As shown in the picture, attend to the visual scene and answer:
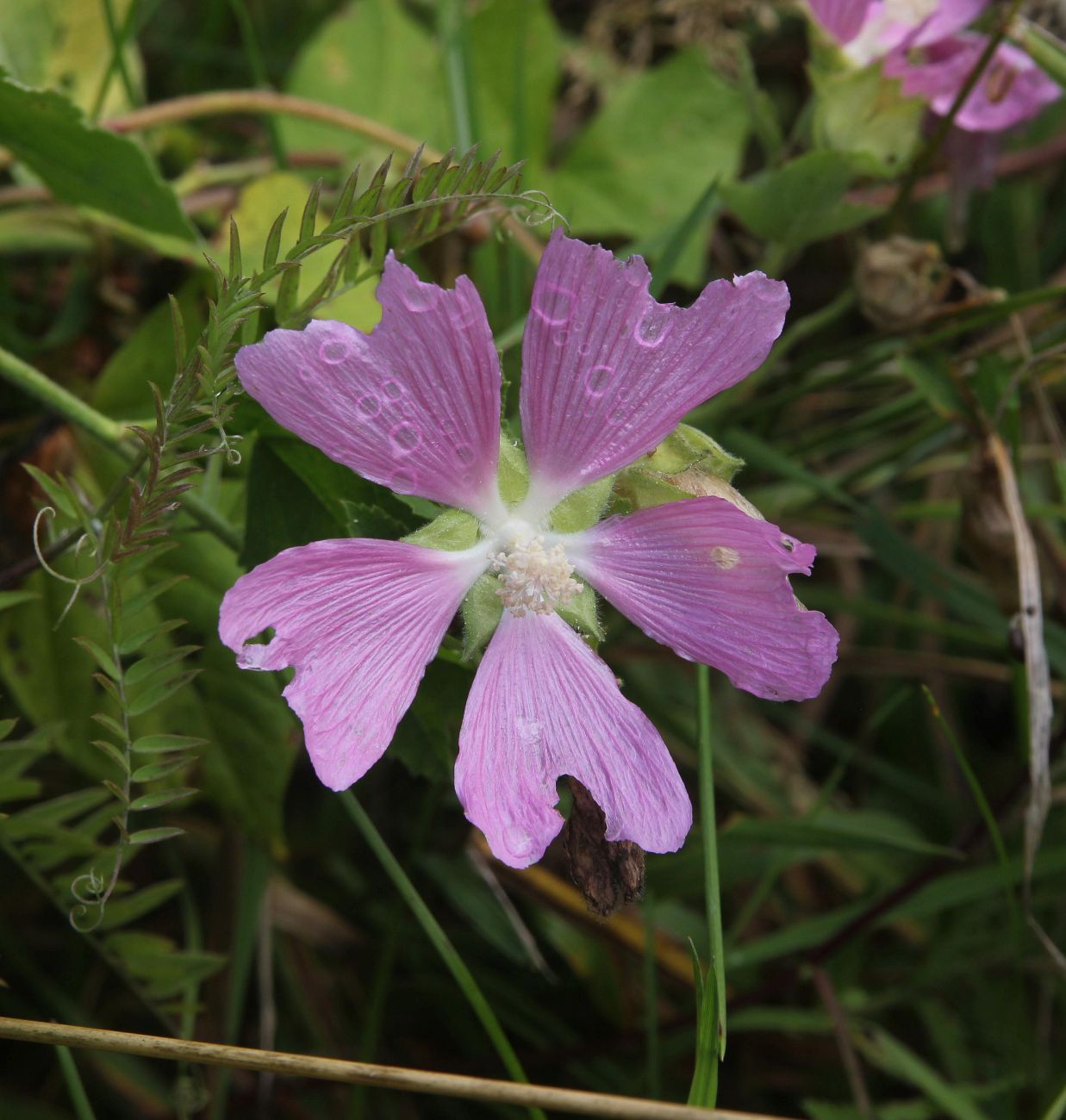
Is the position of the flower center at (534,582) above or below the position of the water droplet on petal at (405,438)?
below

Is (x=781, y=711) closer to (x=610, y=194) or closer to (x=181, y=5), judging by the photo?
(x=610, y=194)

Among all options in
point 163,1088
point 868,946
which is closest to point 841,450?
point 868,946

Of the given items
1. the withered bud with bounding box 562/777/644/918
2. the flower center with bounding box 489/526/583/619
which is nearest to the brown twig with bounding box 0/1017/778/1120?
the withered bud with bounding box 562/777/644/918

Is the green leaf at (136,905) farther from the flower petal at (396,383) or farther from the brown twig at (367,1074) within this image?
the flower petal at (396,383)

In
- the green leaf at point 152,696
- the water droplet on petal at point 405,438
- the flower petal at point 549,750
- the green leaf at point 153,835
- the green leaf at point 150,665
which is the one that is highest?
the water droplet on petal at point 405,438

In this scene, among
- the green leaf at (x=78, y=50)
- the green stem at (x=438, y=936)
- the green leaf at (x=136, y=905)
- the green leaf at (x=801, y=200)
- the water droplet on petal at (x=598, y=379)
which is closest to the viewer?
the water droplet on petal at (x=598, y=379)

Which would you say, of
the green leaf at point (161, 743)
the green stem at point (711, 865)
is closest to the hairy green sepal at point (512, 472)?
the green stem at point (711, 865)

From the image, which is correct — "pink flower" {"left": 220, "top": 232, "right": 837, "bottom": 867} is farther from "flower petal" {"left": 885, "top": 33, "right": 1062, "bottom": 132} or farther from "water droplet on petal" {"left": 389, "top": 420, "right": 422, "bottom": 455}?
"flower petal" {"left": 885, "top": 33, "right": 1062, "bottom": 132}

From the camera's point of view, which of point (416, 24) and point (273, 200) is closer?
point (273, 200)
